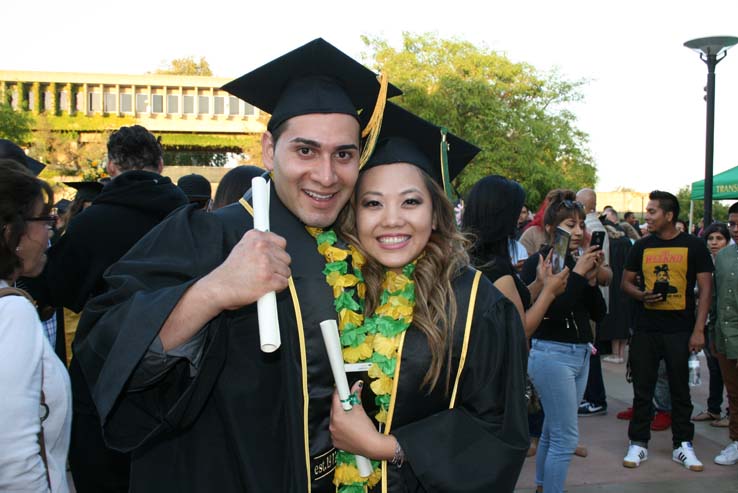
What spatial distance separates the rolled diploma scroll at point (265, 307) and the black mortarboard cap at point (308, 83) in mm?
531

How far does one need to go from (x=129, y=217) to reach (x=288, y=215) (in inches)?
56.8

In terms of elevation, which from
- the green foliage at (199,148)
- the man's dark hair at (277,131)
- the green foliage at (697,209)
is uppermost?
the green foliage at (199,148)

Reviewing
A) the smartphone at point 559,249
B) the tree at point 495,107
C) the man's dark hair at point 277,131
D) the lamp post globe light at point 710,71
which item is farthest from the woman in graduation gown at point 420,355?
the tree at point 495,107

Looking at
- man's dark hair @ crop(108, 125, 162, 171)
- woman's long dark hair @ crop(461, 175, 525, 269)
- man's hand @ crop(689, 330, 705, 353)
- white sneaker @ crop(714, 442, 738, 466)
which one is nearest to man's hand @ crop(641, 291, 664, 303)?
man's hand @ crop(689, 330, 705, 353)

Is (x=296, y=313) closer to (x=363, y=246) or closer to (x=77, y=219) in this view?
(x=363, y=246)

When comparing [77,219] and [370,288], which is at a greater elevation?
[77,219]

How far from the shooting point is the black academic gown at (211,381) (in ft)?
5.67

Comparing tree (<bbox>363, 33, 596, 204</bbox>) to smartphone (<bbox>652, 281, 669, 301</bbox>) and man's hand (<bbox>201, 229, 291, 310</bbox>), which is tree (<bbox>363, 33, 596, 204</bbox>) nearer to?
smartphone (<bbox>652, 281, 669, 301</bbox>)

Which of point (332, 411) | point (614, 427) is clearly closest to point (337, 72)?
point (332, 411)

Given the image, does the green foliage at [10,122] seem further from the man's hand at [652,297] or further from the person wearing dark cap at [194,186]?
the man's hand at [652,297]

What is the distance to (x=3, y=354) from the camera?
1974 millimetres

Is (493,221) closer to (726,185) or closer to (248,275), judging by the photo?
(248,275)

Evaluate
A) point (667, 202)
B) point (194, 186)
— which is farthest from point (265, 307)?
point (667, 202)

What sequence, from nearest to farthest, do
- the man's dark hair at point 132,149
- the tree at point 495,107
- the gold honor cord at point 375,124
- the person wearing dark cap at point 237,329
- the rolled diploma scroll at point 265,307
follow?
the rolled diploma scroll at point 265,307, the person wearing dark cap at point 237,329, the gold honor cord at point 375,124, the man's dark hair at point 132,149, the tree at point 495,107
